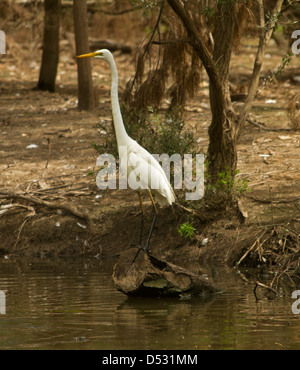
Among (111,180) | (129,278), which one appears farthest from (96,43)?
(129,278)

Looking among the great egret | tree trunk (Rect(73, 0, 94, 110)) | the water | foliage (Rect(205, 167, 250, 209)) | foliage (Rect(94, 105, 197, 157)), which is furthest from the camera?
tree trunk (Rect(73, 0, 94, 110))

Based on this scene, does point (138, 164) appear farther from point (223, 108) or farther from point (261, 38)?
point (261, 38)

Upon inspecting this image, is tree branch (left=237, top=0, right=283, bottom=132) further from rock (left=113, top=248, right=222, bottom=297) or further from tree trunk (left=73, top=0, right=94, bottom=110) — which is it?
tree trunk (left=73, top=0, right=94, bottom=110)

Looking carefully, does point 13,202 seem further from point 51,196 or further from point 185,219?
point 185,219

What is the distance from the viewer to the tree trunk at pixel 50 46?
1520 cm

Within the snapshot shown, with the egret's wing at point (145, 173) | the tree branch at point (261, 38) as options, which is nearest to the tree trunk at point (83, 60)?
the tree branch at point (261, 38)

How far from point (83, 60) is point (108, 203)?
4.79 meters

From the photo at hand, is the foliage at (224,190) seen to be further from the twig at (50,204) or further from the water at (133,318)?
the twig at (50,204)

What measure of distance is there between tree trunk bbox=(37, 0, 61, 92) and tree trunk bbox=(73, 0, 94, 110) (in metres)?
1.33

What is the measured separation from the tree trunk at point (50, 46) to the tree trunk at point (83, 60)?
4.36 ft

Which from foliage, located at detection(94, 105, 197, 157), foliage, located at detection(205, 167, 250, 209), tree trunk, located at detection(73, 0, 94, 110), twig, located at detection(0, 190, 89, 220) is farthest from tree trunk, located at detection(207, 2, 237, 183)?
tree trunk, located at detection(73, 0, 94, 110)

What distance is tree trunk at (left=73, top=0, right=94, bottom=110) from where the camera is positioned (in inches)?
550

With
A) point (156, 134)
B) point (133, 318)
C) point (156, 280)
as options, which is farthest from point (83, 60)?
point (133, 318)

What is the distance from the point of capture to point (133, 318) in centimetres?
675
